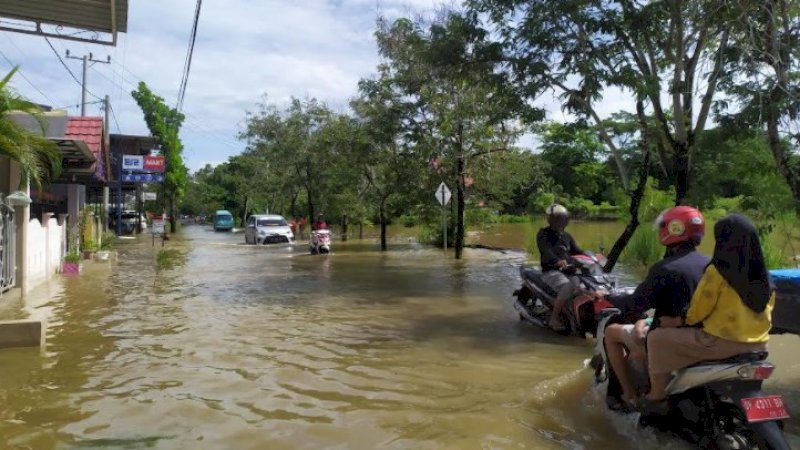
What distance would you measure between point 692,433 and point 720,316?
843mm

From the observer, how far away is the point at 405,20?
53.7 ft

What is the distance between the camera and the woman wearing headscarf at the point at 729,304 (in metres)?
3.67

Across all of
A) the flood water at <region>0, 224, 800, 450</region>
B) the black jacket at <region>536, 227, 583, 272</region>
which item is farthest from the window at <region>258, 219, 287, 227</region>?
the black jacket at <region>536, 227, 583, 272</region>

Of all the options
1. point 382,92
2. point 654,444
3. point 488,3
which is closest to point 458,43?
point 488,3

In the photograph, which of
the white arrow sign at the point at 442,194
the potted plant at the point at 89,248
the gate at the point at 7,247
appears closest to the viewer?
the gate at the point at 7,247

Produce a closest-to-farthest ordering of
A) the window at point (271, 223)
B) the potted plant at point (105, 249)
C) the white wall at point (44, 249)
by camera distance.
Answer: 1. the white wall at point (44, 249)
2. the potted plant at point (105, 249)
3. the window at point (271, 223)

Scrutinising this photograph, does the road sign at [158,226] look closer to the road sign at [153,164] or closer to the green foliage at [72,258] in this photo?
the road sign at [153,164]

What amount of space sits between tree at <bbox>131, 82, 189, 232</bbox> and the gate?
34.6 metres

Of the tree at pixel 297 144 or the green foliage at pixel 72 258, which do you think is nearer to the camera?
the green foliage at pixel 72 258

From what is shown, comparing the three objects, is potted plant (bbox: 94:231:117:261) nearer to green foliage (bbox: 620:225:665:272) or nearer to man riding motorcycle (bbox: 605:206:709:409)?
green foliage (bbox: 620:225:665:272)

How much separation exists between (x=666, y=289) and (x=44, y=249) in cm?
1301

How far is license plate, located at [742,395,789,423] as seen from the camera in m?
3.49

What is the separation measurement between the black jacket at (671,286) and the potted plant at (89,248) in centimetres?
1735

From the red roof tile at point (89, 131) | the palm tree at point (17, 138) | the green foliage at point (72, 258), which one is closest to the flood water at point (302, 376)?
the palm tree at point (17, 138)
